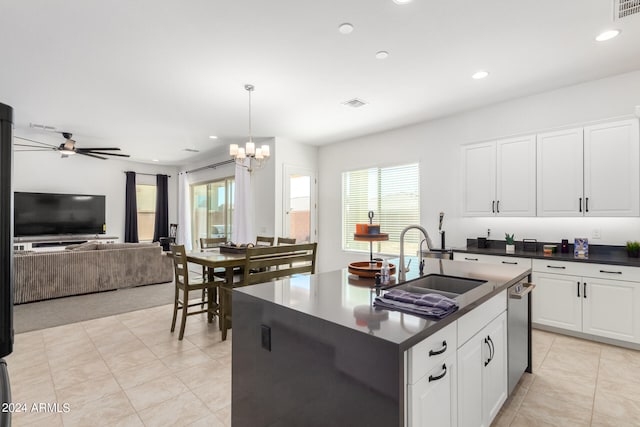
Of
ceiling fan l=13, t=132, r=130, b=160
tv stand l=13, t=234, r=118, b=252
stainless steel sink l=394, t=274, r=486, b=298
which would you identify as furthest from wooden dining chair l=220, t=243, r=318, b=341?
tv stand l=13, t=234, r=118, b=252

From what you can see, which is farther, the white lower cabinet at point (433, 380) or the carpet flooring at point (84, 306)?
the carpet flooring at point (84, 306)

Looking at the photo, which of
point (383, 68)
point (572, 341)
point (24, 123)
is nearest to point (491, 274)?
point (572, 341)

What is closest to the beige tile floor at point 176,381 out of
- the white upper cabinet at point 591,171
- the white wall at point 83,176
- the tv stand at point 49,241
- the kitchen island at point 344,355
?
the kitchen island at point 344,355

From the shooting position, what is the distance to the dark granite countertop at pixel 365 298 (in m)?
1.10

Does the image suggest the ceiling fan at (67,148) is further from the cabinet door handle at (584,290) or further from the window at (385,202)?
the cabinet door handle at (584,290)

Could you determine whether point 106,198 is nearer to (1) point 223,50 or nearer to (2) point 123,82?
(2) point 123,82

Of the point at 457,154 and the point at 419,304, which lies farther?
the point at 457,154

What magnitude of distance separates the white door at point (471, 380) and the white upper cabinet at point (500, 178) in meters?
2.70

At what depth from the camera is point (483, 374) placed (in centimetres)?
163

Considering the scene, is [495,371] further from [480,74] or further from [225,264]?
[480,74]

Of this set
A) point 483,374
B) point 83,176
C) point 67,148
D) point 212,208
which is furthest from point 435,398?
point 83,176

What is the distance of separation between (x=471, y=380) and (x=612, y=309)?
2.54m

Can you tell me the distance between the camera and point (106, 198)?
7.96m

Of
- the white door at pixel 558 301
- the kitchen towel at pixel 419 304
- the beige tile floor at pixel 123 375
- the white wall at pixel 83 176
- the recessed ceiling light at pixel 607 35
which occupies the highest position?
the recessed ceiling light at pixel 607 35
